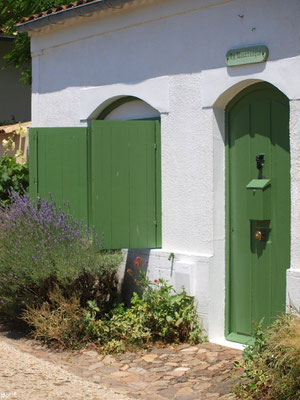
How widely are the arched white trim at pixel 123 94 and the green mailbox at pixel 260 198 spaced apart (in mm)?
1382

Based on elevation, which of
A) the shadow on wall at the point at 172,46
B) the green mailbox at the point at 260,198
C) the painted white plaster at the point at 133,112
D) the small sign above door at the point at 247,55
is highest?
the shadow on wall at the point at 172,46

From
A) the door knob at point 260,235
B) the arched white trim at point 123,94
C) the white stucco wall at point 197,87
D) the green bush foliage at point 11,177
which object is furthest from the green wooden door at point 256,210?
the green bush foliage at point 11,177

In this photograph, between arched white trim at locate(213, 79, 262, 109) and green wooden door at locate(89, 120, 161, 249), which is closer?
arched white trim at locate(213, 79, 262, 109)

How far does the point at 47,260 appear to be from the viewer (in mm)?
6469

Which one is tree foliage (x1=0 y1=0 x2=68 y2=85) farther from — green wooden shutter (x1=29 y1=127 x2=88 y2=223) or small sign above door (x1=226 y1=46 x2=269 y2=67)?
small sign above door (x1=226 y1=46 x2=269 y2=67)

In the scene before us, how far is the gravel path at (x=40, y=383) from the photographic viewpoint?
16.2 ft

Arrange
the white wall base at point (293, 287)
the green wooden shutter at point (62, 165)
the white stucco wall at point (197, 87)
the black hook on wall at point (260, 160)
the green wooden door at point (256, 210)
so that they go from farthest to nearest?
the green wooden shutter at point (62, 165) < the black hook on wall at point (260, 160) < the green wooden door at point (256, 210) < the white stucco wall at point (197, 87) < the white wall base at point (293, 287)

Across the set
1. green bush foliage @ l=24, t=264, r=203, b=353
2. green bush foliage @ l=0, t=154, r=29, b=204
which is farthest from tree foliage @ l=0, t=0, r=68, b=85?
green bush foliage @ l=24, t=264, r=203, b=353

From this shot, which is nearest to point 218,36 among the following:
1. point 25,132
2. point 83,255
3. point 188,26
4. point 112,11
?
point 188,26

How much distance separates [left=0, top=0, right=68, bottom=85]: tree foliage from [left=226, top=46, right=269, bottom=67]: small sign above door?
622 cm

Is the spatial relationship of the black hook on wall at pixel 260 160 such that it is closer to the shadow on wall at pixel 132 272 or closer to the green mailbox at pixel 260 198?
the green mailbox at pixel 260 198

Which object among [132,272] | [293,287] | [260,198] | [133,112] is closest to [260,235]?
[260,198]

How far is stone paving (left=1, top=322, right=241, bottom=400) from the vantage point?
5.23m

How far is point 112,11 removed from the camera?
7.35 meters
